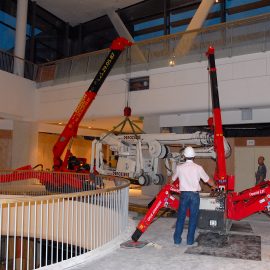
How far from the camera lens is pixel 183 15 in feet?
65.8

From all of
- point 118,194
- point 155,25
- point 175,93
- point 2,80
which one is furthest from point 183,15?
point 118,194

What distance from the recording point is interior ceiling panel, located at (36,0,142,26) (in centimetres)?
2120

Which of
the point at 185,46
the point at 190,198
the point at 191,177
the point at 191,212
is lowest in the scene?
the point at 191,212

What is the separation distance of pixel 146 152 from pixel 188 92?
3.15m

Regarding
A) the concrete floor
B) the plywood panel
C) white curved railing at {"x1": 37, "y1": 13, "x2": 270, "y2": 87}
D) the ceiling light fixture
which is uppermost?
white curved railing at {"x1": 37, "y1": 13, "x2": 270, "y2": 87}

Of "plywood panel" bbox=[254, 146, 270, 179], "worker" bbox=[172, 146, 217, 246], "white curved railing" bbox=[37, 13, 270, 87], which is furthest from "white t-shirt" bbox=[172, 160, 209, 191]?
"plywood panel" bbox=[254, 146, 270, 179]

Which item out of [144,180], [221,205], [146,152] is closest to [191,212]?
[221,205]

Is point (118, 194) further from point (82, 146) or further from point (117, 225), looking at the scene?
point (82, 146)

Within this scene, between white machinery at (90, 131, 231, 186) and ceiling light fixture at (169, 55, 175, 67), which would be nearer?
white machinery at (90, 131, 231, 186)

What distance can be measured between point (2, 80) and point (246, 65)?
437 inches

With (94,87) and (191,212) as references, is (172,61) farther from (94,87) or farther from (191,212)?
(191,212)

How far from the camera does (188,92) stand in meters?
13.4

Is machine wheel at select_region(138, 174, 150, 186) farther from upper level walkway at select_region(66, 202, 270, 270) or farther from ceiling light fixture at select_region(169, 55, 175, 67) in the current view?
ceiling light fixture at select_region(169, 55, 175, 67)

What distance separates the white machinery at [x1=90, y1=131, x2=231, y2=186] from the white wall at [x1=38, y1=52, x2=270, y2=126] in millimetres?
2720
